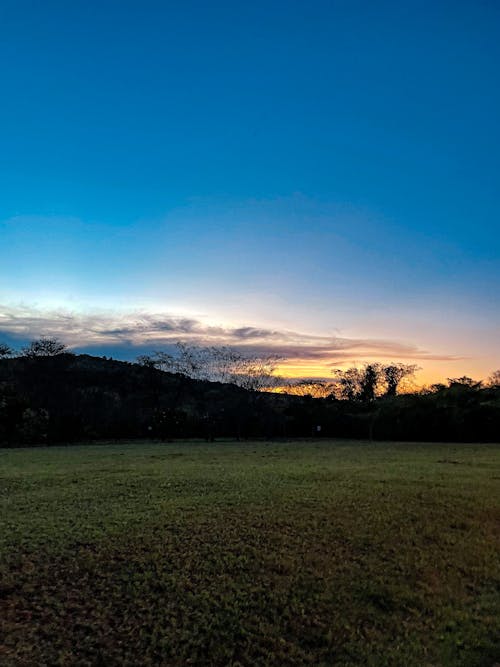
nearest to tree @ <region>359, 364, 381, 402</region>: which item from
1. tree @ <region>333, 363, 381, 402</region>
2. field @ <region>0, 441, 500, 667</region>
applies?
tree @ <region>333, 363, 381, 402</region>

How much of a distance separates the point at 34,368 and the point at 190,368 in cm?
1542

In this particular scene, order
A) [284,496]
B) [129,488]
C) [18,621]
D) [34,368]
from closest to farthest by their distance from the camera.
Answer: [18,621]
[284,496]
[129,488]
[34,368]

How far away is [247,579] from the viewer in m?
7.09

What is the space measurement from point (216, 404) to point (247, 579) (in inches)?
1783

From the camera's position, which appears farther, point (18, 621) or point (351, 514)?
point (351, 514)

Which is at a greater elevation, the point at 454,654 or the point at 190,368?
the point at 190,368

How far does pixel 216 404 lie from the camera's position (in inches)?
2051

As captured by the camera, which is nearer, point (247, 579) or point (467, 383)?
point (247, 579)

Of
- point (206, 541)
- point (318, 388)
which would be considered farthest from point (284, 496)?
point (318, 388)

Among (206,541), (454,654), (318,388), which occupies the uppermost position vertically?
(318,388)

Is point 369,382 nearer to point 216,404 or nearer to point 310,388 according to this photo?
point 310,388

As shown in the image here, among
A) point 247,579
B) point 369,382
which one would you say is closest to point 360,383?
point 369,382

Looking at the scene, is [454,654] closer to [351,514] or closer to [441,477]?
[351,514]

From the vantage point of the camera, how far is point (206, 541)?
8.31 metres
